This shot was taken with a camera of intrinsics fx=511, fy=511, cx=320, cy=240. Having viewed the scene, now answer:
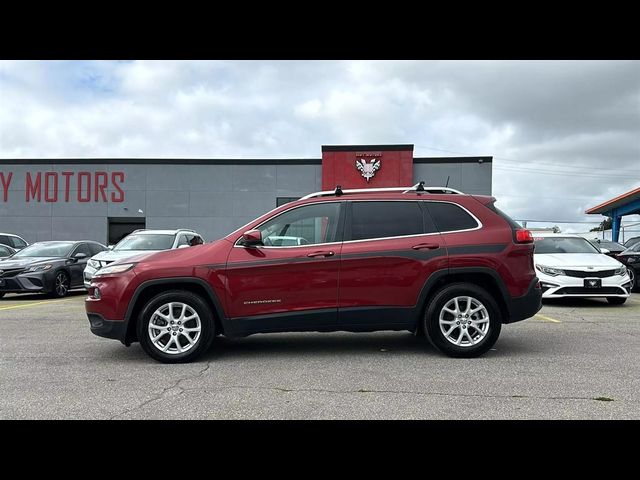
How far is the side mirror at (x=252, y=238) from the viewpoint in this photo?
5570 millimetres

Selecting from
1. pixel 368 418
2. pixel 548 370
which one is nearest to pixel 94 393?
pixel 368 418

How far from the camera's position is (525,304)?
5766mm

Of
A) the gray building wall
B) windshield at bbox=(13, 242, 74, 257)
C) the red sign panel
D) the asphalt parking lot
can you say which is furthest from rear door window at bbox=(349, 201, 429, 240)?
the gray building wall

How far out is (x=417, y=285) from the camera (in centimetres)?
566

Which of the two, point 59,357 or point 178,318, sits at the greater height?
point 178,318

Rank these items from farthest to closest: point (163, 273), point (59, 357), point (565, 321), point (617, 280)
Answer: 1. point (617, 280)
2. point (565, 321)
3. point (59, 357)
4. point (163, 273)

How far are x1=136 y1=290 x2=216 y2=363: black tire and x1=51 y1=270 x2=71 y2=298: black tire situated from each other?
8.44 metres

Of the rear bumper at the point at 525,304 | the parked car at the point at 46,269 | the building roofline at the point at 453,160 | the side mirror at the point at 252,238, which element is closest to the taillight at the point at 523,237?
the rear bumper at the point at 525,304

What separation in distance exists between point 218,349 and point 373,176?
21.5 metres

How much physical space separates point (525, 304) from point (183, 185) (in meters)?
24.6

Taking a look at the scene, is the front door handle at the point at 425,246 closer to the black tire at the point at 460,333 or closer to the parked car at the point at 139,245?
the black tire at the point at 460,333

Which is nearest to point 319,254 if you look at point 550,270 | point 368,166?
point 550,270

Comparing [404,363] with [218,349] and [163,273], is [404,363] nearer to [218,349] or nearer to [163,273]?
[218,349]

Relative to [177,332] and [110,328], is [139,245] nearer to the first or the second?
[110,328]
